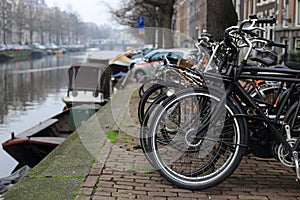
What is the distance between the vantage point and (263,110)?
4289 millimetres

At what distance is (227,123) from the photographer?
406cm

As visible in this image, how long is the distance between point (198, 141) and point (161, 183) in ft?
1.81

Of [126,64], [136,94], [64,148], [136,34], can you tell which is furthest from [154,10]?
[64,148]

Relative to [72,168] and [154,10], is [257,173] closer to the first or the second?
[72,168]

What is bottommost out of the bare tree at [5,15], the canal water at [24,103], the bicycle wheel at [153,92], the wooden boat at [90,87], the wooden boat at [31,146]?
the canal water at [24,103]

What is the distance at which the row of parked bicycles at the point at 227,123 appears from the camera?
4.02 metres

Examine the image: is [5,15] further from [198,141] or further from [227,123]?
[227,123]

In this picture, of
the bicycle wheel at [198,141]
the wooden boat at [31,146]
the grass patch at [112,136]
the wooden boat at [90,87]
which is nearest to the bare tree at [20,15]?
the wooden boat at [90,87]

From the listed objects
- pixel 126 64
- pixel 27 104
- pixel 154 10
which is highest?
pixel 154 10

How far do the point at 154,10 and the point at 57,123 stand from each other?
25.3 m

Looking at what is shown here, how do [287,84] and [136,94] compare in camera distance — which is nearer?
[287,84]

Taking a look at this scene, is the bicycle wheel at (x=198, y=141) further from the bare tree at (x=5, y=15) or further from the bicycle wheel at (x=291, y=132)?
the bare tree at (x=5, y=15)

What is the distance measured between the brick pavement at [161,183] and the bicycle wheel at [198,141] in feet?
0.48

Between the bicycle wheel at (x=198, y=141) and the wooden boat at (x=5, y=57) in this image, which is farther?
the wooden boat at (x=5, y=57)
